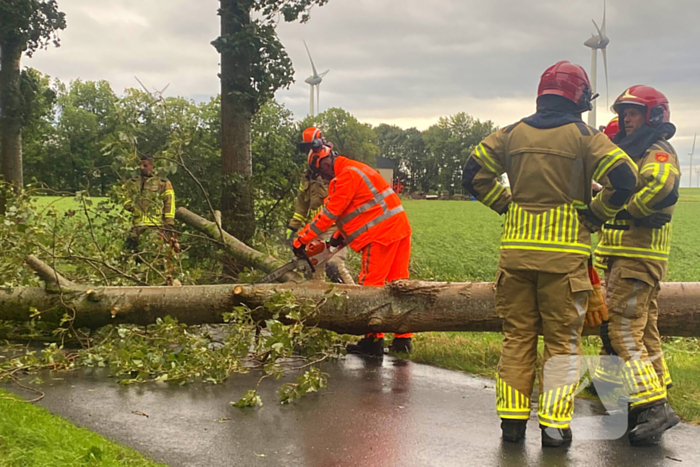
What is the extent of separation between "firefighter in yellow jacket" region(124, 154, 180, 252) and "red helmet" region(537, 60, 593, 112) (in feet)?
13.2

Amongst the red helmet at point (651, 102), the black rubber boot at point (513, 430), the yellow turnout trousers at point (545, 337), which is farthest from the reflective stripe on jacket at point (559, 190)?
the black rubber boot at point (513, 430)

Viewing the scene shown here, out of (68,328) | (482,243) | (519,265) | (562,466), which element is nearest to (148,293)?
(68,328)

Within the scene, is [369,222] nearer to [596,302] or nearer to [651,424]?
[596,302]

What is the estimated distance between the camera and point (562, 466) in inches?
128

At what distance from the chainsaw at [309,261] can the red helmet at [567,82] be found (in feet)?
8.50

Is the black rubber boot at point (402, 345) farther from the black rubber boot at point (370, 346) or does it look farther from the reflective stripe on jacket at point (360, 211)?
the reflective stripe on jacket at point (360, 211)

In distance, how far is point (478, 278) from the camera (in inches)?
468

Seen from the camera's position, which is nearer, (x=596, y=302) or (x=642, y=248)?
(x=596, y=302)

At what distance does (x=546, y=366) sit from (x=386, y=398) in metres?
1.25

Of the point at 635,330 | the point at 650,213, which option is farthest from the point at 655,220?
the point at 635,330

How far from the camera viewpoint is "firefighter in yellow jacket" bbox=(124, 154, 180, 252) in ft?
21.4

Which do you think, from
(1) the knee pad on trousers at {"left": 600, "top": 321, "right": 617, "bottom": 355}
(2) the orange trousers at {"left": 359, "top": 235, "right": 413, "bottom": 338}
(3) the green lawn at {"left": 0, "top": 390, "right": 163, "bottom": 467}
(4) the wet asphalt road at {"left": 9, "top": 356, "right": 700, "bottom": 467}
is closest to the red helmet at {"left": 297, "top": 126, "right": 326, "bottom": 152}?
(2) the orange trousers at {"left": 359, "top": 235, "right": 413, "bottom": 338}

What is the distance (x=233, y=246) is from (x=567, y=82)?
14.6 ft

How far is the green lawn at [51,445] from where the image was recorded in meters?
3.12
